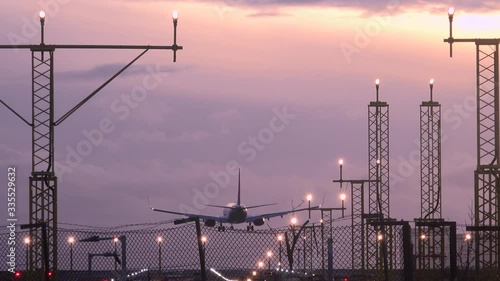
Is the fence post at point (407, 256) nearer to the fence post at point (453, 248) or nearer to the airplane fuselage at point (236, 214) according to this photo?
the fence post at point (453, 248)

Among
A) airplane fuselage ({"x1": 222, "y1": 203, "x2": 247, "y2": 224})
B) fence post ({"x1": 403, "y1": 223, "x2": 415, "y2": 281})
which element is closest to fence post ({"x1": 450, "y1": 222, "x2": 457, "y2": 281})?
fence post ({"x1": 403, "y1": 223, "x2": 415, "y2": 281})

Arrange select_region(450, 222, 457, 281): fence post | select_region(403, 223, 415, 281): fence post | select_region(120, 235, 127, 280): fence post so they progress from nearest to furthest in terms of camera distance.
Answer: select_region(450, 222, 457, 281): fence post → select_region(120, 235, 127, 280): fence post → select_region(403, 223, 415, 281): fence post

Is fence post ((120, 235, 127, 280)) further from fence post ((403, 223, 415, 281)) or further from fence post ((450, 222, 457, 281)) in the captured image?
fence post ((450, 222, 457, 281))

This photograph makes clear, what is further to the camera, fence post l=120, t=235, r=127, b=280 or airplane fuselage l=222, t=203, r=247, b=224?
airplane fuselage l=222, t=203, r=247, b=224

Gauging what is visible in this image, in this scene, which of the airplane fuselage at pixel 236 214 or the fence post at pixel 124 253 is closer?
the fence post at pixel 124 253

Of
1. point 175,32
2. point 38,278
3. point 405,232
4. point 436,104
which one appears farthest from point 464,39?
point 436,104

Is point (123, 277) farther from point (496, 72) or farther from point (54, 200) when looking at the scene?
point (496, 72)

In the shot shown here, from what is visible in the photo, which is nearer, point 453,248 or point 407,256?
point 453,248

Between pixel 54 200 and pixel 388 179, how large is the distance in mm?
27343

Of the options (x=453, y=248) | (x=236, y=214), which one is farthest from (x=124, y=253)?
(x=236, y=214)

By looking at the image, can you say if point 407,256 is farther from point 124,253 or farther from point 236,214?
point 236,214

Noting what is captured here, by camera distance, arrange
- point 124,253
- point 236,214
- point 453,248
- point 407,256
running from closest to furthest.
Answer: point 453,248
point 124,253
point 407,256
point 236,214

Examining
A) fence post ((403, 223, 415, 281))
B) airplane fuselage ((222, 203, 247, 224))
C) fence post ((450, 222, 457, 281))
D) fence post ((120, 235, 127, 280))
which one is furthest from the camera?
airplane fuselage ((222, 203, 247, 224))

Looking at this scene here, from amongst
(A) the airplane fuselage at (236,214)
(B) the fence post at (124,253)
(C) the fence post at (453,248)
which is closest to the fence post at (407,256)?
(C) the fence post at (453,248)
